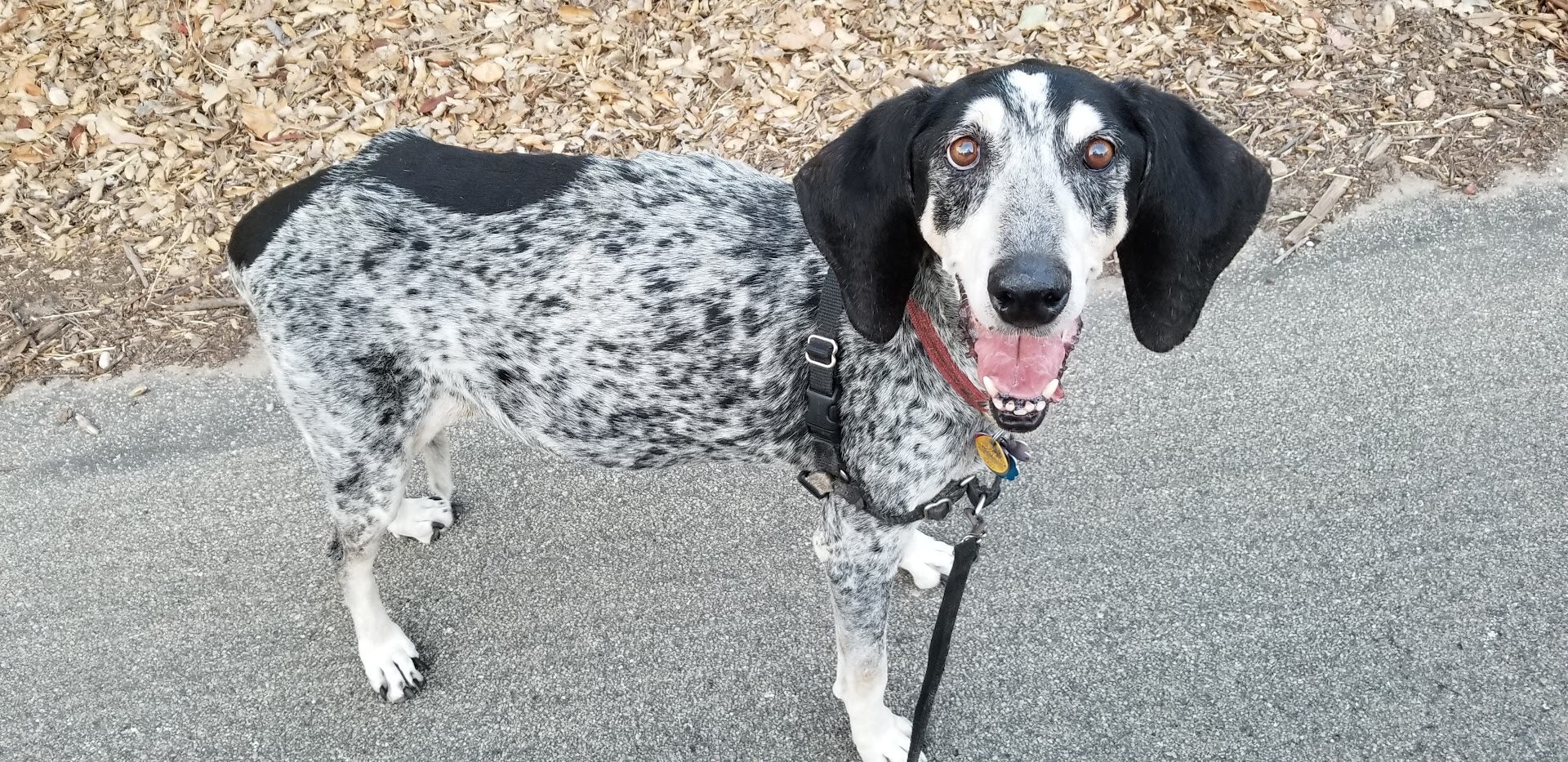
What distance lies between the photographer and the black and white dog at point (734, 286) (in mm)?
2389

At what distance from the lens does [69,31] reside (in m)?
5.39

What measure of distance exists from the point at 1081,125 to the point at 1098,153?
7 centimetres

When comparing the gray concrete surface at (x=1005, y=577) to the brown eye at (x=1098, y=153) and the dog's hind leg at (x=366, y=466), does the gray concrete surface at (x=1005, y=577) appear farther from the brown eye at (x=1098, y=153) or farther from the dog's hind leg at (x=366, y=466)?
the brown eye at (x=1098, y=153)

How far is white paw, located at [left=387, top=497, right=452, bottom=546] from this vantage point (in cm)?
Result: 392

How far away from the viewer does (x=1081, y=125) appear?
7.64 feet

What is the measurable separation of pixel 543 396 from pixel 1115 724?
2051 millimetres

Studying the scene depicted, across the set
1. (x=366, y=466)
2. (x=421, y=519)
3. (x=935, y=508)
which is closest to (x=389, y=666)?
(x=421, y=519)

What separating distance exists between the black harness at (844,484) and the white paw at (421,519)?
165cm

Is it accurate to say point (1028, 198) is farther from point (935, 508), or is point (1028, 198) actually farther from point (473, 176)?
point (473, 176)

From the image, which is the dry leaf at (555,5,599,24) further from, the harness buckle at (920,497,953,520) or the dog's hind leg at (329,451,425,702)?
the harness buckle at (920,497,953,520)

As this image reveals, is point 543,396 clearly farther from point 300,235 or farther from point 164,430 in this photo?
point 164,430

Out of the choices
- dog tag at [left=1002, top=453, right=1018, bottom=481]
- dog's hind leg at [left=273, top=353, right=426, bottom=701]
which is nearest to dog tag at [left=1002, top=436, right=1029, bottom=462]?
dog tag at [left=1002, top=453, right=1018, bottom=481]

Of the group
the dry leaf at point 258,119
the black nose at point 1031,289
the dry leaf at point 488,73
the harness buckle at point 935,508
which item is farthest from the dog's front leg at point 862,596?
the dry leaf at point 258,119

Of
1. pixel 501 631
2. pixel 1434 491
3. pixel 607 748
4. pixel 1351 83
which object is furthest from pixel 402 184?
Result: pixel 1351 83
